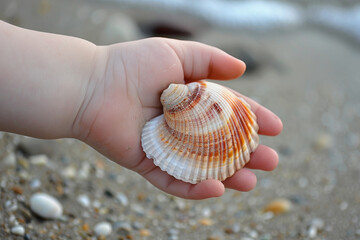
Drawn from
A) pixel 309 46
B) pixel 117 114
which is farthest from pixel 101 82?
pixel 309 46

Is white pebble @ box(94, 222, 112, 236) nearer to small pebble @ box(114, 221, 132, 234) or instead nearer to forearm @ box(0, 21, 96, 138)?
small pebble @ box(114, 221, 132, 234)

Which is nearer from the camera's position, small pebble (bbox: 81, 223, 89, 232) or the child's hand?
the child's hand

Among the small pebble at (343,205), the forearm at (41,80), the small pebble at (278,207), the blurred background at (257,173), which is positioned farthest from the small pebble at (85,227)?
the small pebble at (343,205)

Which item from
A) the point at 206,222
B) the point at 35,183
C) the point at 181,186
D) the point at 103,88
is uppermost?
the point at 103,88

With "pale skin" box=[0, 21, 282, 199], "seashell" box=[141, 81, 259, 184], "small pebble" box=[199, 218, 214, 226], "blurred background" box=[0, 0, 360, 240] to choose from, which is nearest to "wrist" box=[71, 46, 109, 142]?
"pale skin" box=[0, 21, 282, 199]

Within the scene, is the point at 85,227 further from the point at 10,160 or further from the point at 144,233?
the point at 10,160

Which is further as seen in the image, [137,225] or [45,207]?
[137,225]

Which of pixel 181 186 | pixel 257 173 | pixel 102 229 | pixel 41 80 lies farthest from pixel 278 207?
pixel 41 80

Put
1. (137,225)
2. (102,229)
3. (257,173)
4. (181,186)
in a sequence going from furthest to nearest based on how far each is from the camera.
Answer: (257,173)
(137,225)
(102,229)
(181,186)
